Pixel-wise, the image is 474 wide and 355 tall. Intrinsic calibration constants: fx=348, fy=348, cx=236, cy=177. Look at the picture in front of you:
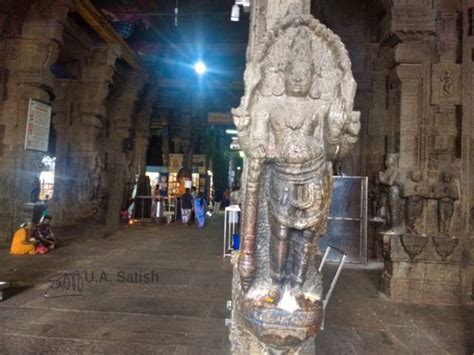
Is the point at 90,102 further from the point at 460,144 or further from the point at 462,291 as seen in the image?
the point at 462,291

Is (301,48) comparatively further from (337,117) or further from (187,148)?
A: (187,148)

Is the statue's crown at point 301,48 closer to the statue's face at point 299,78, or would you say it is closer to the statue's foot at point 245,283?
the statue's face at point 299,78

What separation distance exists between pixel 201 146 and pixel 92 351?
1584 centimetres

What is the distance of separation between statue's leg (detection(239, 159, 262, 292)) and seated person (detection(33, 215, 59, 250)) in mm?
5836

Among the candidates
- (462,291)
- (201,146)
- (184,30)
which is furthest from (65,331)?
(201,146)

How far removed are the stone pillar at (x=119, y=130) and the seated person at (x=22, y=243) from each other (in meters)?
4.83

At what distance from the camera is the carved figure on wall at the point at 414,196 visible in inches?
182

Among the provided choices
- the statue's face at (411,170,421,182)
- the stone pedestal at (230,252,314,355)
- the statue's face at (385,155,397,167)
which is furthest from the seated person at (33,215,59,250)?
the statue's face at (411,170,421,182)

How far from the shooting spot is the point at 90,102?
912 centimetres

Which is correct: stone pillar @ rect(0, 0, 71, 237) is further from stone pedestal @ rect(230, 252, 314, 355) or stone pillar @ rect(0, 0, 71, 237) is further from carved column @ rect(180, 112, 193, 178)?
carved column @ rect(180, 112, 193, 178)

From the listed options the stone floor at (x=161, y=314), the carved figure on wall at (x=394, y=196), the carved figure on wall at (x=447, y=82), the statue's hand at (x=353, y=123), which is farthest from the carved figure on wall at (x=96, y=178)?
the statue's hand at (x=353, y=123)

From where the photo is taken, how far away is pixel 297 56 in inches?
82.5

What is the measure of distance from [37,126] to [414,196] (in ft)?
22.9

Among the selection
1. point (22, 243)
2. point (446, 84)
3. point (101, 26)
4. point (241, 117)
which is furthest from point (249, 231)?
point (101, 26)
